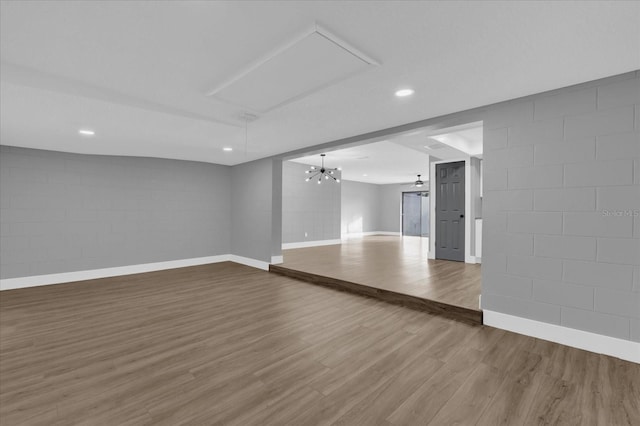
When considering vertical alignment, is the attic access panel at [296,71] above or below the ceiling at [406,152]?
below

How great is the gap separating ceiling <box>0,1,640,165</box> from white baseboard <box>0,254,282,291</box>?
9.18ft

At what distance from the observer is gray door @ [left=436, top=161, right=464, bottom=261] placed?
6.31 metres

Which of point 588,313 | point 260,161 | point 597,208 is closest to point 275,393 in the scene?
point 588,313

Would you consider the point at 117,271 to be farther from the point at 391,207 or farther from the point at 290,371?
the point at 391,207

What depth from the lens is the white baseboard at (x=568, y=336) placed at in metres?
2.30

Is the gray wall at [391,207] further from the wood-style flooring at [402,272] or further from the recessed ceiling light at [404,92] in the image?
the recessed ceiling light at [404,92]

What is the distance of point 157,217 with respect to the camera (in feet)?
20.2

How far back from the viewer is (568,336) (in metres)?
2.55

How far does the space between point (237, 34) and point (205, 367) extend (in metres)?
A: 2.46

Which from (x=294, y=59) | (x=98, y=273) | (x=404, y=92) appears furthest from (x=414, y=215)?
(x=294, y=59)

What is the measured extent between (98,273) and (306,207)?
5.38m

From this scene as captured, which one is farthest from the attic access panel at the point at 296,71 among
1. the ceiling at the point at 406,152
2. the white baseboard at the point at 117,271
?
the white baseboard at the point at 117,271

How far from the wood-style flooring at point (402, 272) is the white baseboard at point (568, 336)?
0.74ft

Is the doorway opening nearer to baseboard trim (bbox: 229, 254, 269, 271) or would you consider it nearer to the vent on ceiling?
the vent on ceiling
